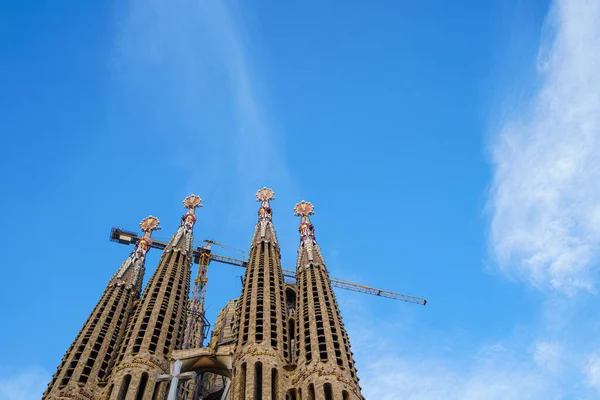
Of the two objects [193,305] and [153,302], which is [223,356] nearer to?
[153,302]

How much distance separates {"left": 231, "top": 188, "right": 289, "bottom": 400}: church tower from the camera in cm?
4147

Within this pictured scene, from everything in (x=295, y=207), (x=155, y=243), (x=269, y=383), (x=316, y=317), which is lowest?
(x=269, y=383)

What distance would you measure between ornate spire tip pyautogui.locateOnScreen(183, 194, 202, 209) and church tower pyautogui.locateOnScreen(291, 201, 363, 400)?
930 inches

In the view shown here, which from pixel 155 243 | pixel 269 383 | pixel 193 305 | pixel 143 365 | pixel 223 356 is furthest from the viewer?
pixel 155 243

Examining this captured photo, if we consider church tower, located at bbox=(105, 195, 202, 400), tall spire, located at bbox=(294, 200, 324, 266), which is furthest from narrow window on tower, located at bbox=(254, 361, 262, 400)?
tall spire, located at bbox=(294, 200, 324, 266)

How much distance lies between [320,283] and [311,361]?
1286 cm

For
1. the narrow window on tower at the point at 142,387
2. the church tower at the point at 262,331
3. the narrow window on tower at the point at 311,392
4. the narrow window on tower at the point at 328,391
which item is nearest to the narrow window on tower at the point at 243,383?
the church tower at the point at 262,331

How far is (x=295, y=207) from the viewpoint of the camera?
7800 centimetres

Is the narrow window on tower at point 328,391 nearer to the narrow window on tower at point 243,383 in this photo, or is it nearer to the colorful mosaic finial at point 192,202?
the narrow window on tower at point 243,383

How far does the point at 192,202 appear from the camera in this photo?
80.1 metres

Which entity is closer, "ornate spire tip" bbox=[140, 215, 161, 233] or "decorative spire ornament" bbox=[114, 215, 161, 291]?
"decorative spire ornament" bbox=[114, 215, 161, 291]

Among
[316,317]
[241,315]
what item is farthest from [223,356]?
[316,317]

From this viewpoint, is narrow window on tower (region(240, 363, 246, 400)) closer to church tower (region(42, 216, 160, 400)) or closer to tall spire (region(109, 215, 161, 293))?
church tower (region(42, 216, 160, 400))

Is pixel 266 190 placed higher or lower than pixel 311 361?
higher
